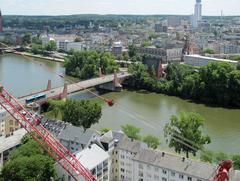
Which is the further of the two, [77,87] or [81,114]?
[77,87]

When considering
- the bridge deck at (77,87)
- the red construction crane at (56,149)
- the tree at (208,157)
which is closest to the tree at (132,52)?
the bridge deck at (77,87)

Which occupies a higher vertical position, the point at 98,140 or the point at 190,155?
the point at 98,140

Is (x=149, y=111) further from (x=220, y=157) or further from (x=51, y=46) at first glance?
(x=51, y=46)

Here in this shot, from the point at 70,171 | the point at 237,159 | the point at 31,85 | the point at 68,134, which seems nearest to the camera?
the point at 70,171

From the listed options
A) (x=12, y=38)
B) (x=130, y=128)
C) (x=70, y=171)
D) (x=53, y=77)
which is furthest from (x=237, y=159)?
(x=12, y=38)

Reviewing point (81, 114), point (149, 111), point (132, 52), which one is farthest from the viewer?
point (132, 52)

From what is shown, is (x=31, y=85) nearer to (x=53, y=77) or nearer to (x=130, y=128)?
(x=53, y=77)

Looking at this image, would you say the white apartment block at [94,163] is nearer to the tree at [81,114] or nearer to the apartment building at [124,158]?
the apartment building at [124,158]

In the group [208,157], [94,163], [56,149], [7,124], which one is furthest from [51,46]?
[56,149]
